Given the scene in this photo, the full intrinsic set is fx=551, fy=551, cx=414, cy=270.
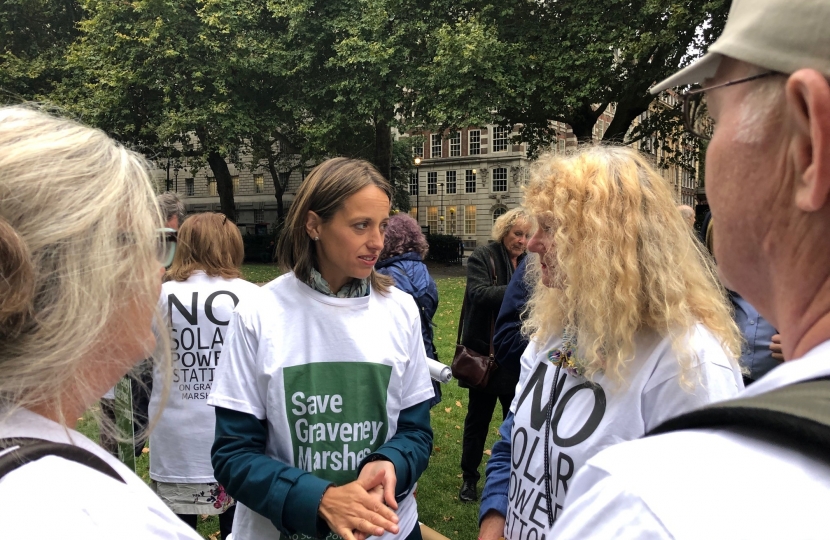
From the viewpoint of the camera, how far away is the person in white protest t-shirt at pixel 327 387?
1792 mm

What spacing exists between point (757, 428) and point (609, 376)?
1.18m

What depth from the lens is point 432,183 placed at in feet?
173

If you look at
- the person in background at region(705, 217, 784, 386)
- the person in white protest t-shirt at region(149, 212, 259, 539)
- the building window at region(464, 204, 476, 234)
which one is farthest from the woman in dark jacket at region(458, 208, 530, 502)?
the building window at region(464, 204, 476, 234)

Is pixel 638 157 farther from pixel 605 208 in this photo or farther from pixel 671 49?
pixel 671 49

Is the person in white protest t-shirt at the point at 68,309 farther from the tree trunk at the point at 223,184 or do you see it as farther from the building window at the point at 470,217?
the building window at the point at 470,217

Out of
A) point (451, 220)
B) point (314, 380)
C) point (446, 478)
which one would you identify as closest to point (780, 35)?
point (314, 380)

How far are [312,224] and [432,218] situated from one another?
5170 cm

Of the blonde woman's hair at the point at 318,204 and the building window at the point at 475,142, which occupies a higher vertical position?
the building window at the point at 475,142

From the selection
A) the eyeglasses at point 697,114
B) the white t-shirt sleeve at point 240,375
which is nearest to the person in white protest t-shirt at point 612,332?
the eyeglasses at point 697,114

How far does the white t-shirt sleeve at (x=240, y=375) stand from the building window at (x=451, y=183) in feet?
163

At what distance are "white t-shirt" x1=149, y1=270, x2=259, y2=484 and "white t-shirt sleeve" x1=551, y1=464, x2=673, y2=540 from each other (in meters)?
3.08

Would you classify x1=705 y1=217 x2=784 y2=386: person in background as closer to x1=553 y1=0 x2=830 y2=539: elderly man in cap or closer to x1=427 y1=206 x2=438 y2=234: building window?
x1=553 y1=0 x2=830 y2=539: elderly man in cap

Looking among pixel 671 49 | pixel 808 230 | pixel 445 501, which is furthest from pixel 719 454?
pixel 671 49

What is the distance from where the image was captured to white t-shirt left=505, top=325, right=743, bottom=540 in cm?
167
